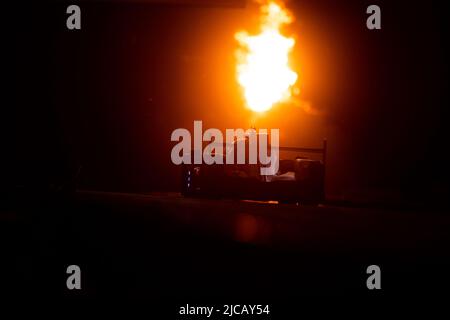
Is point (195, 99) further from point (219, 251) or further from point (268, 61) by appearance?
point (219, 251)

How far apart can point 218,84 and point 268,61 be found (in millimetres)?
1600

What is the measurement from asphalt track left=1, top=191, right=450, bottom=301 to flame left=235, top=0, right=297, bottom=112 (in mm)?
5561

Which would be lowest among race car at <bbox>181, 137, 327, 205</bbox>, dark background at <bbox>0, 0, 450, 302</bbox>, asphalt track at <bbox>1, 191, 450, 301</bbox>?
asphalt track at <bbox>1, 191, 450, 301</bbox>

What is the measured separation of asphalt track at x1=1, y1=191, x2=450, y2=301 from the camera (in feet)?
14.3

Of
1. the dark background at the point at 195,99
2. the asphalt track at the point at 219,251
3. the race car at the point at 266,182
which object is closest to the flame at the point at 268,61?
the dark background at the point at 195,99

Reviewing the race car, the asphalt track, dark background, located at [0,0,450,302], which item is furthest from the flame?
the asphalt track

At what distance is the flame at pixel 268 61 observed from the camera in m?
14.1

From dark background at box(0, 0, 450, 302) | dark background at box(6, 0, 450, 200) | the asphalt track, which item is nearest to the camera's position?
the asphalt track

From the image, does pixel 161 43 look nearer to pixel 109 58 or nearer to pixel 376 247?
pixel 109 58

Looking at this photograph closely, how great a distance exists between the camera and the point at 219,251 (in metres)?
5.70

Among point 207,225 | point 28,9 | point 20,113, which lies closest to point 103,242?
point 207,225

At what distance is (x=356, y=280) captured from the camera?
462cm

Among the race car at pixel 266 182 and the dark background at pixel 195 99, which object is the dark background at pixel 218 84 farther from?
the race car at pixel 266 182

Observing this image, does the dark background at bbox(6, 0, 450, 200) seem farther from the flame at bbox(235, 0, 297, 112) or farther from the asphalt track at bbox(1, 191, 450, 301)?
the asphalt track at bbox(1, 191, 450, 301)
